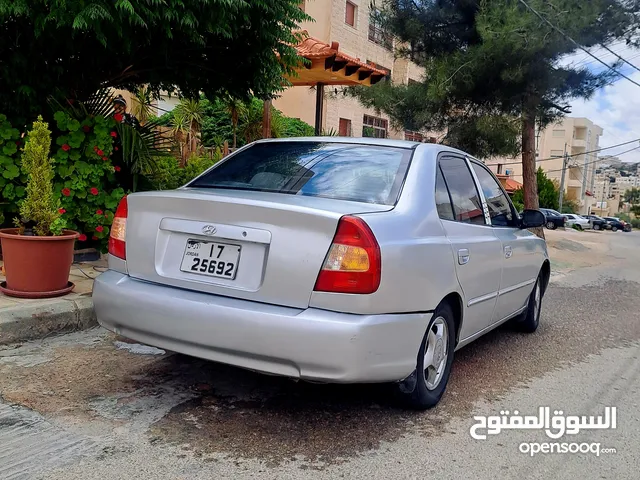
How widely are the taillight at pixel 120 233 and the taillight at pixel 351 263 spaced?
1.30 metres

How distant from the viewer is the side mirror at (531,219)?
5.07 m

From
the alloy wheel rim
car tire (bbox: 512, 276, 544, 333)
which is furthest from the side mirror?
the alloy wheel rim

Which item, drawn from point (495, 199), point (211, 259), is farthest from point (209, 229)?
point (495, 199)

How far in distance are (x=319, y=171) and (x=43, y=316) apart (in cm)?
251

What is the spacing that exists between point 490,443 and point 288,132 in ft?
49.1

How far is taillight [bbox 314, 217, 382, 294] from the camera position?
9.81 ft

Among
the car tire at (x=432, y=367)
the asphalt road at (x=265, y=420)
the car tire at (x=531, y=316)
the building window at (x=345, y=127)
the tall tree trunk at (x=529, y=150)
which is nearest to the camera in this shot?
the asphalt road at (x=265, y=420)

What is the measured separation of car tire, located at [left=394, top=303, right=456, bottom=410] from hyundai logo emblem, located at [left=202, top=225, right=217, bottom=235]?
4.15 feet

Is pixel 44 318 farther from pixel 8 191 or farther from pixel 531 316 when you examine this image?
pixel 531 316

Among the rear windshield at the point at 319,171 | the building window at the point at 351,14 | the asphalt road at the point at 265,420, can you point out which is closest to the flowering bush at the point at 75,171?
the asphalt road at the point at 265,420

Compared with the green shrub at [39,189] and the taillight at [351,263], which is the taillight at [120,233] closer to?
the taillight at [351,263]

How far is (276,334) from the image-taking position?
2.95 m

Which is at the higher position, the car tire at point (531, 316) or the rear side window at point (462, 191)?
the rear side window at point (462, 191)

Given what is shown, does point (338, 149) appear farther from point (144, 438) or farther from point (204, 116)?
point (204, 116)
